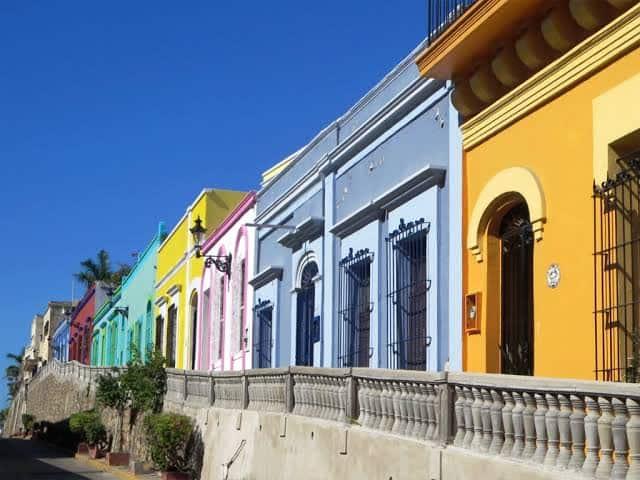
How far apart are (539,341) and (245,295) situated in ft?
40.4

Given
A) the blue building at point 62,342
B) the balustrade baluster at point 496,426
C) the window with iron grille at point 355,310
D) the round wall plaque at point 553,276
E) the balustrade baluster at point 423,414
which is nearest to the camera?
the balustrade baluster at point 496,426

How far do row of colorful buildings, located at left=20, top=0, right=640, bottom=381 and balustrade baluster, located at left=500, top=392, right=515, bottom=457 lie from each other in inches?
42.3

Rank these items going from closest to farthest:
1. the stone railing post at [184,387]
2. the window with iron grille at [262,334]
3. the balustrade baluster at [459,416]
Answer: the balustrade baluster at [459,416], the stone railing post at [184,387], the window with iron grille at [262,334]

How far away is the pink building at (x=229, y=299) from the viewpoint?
21.3 meters

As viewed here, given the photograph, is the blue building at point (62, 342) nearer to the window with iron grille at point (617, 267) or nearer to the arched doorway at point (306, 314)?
the arched doorway at point (306, 314)

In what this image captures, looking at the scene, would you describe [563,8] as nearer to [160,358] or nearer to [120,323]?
[160,358]

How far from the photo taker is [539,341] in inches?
386

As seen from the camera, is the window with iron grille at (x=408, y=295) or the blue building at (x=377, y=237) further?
the window with iron grille at (x=408, y=295)

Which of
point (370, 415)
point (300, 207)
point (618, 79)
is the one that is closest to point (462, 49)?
point (618, 79)

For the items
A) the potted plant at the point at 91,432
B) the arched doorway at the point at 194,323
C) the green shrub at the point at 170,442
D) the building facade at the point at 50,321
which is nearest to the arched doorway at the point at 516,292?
the green shrub at the point at 170,442

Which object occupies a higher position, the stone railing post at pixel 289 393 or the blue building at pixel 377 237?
the blue building at pixel 377 237

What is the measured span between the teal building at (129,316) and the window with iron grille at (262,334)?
7.99m

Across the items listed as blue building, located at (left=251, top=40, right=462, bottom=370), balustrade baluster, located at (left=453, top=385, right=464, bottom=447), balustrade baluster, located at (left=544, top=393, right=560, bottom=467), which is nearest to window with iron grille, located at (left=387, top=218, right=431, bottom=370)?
blue building, located at (left=251, top=40, right=462, bottom=370)

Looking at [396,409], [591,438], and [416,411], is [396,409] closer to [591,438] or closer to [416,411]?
[416,411]
